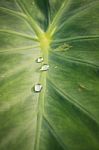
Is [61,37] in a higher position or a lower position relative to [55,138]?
higher

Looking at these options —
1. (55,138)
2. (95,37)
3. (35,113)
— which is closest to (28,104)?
(35,113)

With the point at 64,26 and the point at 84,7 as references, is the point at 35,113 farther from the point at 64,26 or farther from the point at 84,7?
the point at 84,7

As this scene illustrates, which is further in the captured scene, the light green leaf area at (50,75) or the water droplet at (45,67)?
the water droplet at (45,67)

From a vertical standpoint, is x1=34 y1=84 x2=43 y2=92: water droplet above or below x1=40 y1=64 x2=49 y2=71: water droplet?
below

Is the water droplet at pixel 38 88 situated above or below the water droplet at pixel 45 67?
below

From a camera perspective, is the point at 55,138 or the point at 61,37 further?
A: the point at 61,37

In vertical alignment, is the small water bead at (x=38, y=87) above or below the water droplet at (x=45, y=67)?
below

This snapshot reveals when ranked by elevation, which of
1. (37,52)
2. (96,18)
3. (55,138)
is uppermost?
(96,18)

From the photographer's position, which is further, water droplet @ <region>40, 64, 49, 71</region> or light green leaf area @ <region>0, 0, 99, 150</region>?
water droplet @ <region>40, 64, 49, 71</region>
